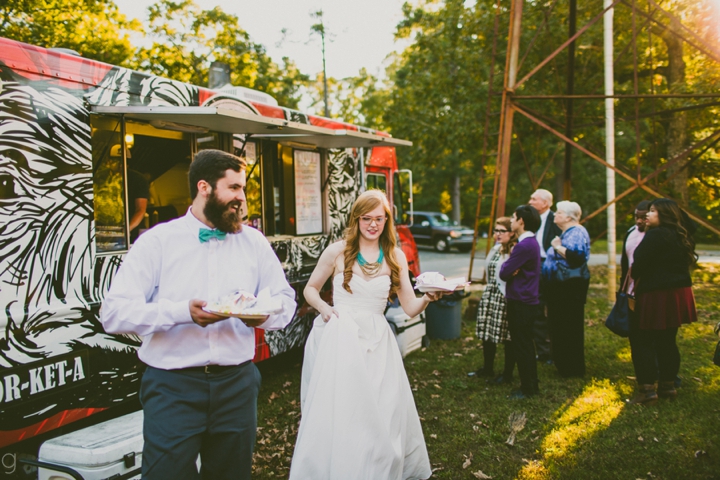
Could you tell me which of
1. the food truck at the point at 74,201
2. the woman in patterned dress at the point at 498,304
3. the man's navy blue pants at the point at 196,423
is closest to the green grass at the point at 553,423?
the woman in patterned dress at the point at 498,304

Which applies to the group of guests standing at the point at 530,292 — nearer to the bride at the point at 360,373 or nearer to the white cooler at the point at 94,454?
the bride at the point at 360,373

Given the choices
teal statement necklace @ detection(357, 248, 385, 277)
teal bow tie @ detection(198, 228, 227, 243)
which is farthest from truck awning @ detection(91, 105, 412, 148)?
teal bow tie @ detection(198, 228, 227, 243)

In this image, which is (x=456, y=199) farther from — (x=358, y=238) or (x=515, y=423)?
(x=358, y=238)

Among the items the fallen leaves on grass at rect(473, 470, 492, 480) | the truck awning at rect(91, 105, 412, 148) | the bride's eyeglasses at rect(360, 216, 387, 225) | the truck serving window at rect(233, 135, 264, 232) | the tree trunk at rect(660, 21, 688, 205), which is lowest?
the fallen leaves on grass at rect(473, 470, 492, 480)

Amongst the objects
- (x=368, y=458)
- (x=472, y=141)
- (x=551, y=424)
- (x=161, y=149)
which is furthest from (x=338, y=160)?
(x=472, y=141)

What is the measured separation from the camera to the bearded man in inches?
91.3

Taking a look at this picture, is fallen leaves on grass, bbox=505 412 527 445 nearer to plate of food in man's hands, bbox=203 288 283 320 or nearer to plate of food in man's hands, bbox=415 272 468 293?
plate of food in man's hands, bbox=415 272 468 293

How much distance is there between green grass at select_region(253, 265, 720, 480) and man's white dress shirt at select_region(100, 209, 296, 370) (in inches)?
86.3

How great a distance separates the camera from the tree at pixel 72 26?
14.0 meters

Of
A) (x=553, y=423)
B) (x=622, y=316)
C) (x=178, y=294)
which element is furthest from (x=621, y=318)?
(x=178, y=294)

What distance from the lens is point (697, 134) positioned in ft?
57.9

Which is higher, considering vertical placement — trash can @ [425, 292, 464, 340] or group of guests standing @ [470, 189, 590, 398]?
group of guests standing @ [470, 189, 590, 398]

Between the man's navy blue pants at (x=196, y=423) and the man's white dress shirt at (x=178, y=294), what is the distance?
77 mm

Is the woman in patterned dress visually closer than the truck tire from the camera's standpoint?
Yes
